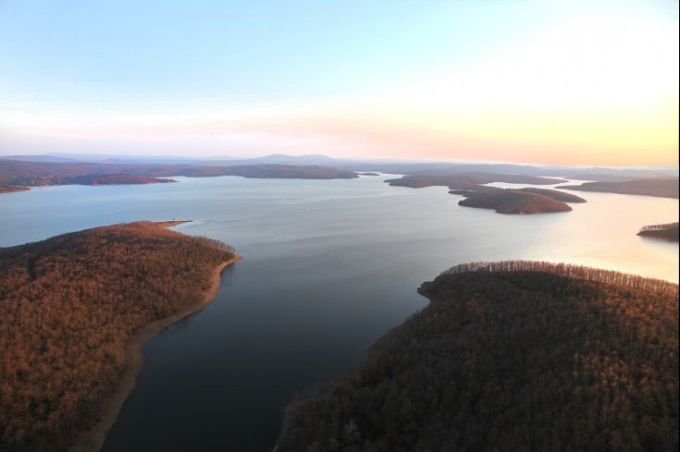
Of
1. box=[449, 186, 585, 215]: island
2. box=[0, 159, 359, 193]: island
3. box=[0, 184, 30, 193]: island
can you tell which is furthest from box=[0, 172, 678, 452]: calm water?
box=[0, 159, 359, 193]: island

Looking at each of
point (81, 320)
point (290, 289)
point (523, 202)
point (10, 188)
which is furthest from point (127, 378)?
point (10, 188)

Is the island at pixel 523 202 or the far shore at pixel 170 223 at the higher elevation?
the island at pixel 523 202

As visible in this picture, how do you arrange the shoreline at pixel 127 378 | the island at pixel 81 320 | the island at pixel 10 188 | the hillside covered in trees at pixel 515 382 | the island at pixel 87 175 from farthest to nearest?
the island at pixel 87 175, the island at pixel 10 188, the island at pixel 81 320, the shoreline at pixel 127 378, the hillside covered in trees at pixel 515 382

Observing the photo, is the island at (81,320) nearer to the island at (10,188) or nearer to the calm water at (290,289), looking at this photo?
the calm water at (290,289)

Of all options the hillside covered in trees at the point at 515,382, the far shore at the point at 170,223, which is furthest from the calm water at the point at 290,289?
the far shore at the point at 170,223

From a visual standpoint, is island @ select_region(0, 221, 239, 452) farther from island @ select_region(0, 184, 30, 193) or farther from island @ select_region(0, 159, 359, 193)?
island @ select_region(0, 159, 359, 193)

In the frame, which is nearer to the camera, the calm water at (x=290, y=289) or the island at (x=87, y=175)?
the calm water at (x=290, y=289)
